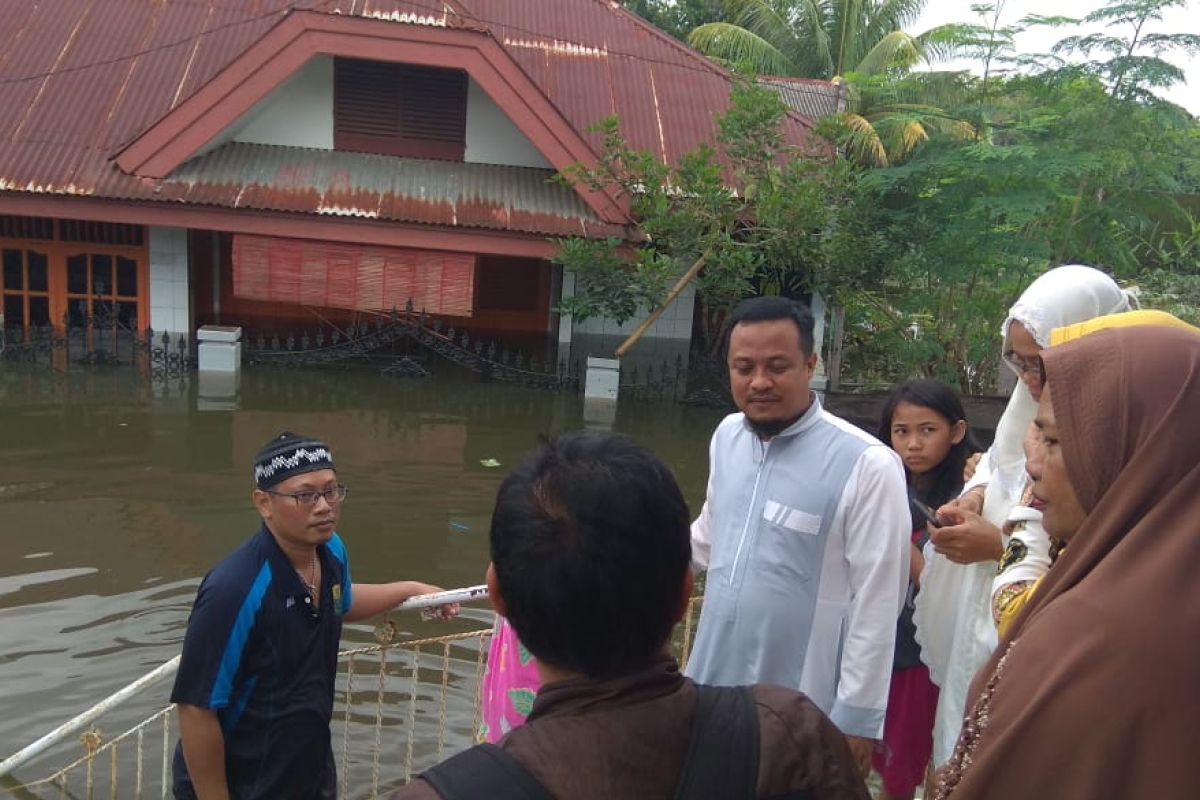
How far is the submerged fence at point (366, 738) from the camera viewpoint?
385cm

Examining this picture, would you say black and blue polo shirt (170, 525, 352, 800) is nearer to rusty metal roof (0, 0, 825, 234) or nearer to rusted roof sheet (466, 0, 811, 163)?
rusty metal roof (0, 0, 825, 234)

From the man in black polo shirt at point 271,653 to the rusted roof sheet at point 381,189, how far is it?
29.0 feet

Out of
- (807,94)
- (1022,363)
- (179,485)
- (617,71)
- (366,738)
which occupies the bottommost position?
(366,738)

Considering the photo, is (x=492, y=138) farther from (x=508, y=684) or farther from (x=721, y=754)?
(x=721, y=754)

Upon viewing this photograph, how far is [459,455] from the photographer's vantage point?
9.29 meters

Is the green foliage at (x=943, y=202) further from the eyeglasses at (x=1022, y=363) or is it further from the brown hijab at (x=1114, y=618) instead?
the brown hijab at (x=1114, y=618)

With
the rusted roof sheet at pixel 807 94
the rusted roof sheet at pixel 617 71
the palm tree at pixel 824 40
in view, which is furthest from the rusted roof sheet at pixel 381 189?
the palm tree at pixel 824 40

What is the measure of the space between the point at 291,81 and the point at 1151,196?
10.5 meters

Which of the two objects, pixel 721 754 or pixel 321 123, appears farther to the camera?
pixel 321 123

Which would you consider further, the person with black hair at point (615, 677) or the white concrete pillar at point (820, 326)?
the white concrete pillar at point (820, 326)

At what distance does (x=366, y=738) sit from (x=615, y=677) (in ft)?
12.2

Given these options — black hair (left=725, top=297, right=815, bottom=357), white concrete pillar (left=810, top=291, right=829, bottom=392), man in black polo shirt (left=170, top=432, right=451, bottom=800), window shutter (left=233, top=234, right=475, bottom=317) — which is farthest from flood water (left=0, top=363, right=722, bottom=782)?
black hair (left=725, top=297, right=815, bottom=357)

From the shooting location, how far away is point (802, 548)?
2.40 meters

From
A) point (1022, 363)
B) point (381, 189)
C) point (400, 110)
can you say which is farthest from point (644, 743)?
point (400, 110)
